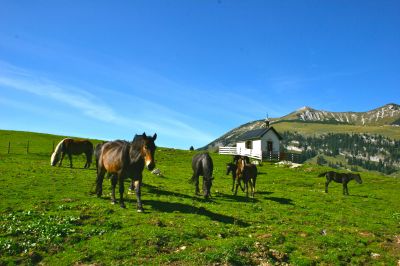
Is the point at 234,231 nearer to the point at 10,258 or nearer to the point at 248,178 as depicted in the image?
the point at 10,258

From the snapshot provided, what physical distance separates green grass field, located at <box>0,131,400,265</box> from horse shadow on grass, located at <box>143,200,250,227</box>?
0.06 meters

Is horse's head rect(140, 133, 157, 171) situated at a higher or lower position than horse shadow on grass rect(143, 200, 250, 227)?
higher

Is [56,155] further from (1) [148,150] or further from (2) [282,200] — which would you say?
(1) [148,150]

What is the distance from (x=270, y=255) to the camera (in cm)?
1460

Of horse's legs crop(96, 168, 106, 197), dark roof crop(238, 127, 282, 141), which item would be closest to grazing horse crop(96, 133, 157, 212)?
horse's legs crop(96, 168, 106, 197)

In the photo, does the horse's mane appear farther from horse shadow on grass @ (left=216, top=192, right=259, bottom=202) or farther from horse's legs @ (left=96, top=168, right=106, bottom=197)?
horse shadow on grass @ (left=216, top=192, right=259, bottom=202)

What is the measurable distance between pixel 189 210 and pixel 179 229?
4450mm

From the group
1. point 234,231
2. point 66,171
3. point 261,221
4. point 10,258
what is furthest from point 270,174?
point 10,258

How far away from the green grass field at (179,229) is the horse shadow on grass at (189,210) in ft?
0.19

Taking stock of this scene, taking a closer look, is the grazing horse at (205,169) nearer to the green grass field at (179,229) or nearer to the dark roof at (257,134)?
the green grass field at (179,229)

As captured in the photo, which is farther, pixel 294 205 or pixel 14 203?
pixel 294 205

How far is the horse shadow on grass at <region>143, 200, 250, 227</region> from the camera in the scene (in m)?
19.3

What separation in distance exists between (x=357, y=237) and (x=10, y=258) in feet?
52.1

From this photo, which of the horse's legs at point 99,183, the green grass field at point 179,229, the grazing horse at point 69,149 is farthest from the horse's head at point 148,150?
the grazing horse at point 69,149
